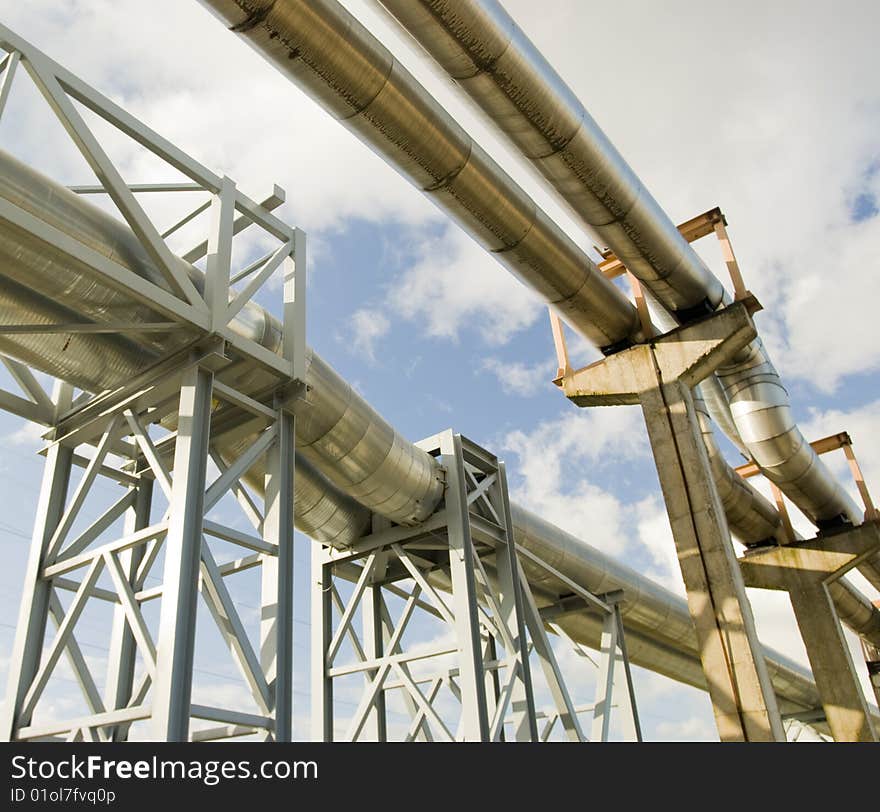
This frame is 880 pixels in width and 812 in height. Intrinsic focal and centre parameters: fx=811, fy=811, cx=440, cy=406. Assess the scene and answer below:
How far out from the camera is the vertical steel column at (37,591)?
21.0 ft

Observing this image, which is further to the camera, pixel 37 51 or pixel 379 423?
pixel 379 423

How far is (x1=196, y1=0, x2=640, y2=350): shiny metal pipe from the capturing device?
25.3 ft

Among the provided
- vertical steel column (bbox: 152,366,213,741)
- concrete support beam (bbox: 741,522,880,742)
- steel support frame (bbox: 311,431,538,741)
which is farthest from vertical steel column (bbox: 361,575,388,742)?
concrete support beam (bbox: 741,522,880,742)

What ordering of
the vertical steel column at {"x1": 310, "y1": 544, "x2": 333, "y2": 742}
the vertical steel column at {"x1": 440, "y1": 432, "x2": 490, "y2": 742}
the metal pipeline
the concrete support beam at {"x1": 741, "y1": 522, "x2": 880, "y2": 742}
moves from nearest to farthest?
the metal pipeline → the vertical steel column at {"x1": 440, "y1": 432, "x2": 490, "y2": 742} → the vertical steel column at {"x1": 310, "y1": 544, "x2": 333, "y2": 742} → the concrete support beam at {"x1": 741, "y1": 522, "x2": 880, "y2": 742}

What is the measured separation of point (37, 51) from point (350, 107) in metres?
3.24

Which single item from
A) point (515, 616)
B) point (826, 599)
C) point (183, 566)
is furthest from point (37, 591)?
point (826, 599)

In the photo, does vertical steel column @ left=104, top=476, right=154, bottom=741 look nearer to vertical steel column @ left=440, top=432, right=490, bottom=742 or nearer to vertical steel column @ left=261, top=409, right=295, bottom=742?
vertical steel column @ left=261, top=409, right=295, bottom=742

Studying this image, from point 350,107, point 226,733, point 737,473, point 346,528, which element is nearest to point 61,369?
point 226,733

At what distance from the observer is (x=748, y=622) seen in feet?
35.5

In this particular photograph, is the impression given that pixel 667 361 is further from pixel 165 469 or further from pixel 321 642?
pixel 165 469

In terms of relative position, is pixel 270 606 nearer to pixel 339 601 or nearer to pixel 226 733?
pixel 226 733

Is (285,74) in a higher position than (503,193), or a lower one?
lower

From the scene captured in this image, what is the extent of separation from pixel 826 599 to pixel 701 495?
868 cm

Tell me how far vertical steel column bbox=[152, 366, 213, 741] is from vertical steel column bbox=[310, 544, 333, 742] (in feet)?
21.6
